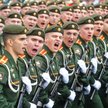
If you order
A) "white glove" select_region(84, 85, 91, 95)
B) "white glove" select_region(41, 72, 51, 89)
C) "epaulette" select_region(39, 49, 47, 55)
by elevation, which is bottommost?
"white glove" select_region(84, 85, 91, 95)

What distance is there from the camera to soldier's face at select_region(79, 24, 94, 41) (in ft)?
29.7

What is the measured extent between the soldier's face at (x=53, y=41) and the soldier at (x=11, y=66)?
1293mm

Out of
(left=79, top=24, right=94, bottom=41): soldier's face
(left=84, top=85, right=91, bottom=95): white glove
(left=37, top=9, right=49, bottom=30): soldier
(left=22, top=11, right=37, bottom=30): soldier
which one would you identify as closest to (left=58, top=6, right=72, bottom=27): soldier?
(left=37, top=9, right=49, bottom=30): soldier

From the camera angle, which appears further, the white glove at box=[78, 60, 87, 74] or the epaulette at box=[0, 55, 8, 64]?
the white glove at box=[78, 60, 87, 74]

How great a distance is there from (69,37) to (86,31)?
0.81 m

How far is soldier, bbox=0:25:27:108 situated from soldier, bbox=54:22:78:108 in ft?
5.05

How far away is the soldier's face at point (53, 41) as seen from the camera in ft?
25.8

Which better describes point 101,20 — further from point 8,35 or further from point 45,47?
point 8,35

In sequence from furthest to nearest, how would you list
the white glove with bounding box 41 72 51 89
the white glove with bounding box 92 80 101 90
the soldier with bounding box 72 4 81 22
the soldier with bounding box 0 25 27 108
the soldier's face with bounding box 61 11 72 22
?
the soldier with bounding box 72 4 81 22, the soldier's face with bounding box 61 11 72 22, the white glove with bounding box 92 80 101 90, the white glove with bounding box 41 72 51 89, the soldier with bounding box 0 25 27 108

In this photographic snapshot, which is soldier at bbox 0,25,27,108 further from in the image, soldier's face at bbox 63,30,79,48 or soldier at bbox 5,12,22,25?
soldier at bbox 5,12,22,25

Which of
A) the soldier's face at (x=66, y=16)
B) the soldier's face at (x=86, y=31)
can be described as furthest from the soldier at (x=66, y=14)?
the soldier's face at (x=86, y=31)

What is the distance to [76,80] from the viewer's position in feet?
27.5

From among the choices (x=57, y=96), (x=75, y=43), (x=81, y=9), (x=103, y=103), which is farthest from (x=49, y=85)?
(x=81, y=9)

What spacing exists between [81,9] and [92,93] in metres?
3.88
